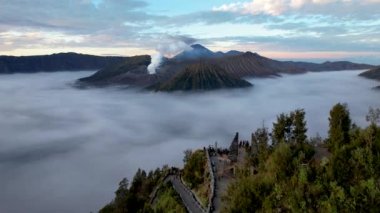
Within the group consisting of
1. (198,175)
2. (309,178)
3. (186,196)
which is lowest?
(186,196)

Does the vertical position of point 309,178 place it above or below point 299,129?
below

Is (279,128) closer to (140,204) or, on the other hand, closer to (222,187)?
(222,187)

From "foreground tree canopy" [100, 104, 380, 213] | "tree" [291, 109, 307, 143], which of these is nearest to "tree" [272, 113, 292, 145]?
"foreground tree canopy" [100, 104, 380, 213]

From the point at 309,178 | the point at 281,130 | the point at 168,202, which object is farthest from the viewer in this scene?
the point at 281,130

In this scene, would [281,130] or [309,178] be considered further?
[281,130]

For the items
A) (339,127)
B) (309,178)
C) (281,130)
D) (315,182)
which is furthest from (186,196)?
(315,182)

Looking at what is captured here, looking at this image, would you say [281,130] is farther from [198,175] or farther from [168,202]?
[168,202]

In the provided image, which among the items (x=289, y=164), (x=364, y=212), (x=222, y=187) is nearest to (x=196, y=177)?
(x=222, y=187)

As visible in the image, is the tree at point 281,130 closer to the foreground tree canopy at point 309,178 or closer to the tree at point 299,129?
the foreground tree canopy at point 309,178
